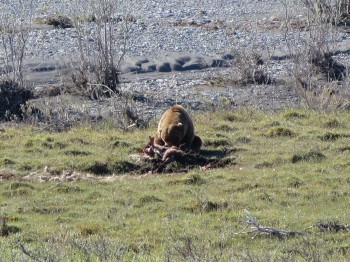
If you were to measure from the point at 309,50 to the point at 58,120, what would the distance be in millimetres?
6449

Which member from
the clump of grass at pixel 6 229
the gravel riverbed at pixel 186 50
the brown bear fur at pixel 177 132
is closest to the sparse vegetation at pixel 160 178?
the clump of grass at pixel 6 229

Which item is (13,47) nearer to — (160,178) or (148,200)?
(160,178)

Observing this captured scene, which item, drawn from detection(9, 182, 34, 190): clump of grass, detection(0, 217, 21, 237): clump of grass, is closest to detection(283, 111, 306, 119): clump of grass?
detection(9, 182, 34, 190): clump of grass

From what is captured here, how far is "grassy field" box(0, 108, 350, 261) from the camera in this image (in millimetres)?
8653

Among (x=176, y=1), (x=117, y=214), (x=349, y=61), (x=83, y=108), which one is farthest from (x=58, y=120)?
(x=176, y=1)

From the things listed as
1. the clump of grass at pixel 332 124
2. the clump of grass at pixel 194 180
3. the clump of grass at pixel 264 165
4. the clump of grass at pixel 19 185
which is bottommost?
the clump of grass at pixel 332 124

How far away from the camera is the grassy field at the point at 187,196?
8.65m

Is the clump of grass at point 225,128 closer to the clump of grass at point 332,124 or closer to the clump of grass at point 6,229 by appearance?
the clump of grass at point 332,124

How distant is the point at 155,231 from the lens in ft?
32.2

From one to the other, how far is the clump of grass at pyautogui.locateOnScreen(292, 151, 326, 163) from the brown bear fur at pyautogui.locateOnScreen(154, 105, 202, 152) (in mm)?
1487

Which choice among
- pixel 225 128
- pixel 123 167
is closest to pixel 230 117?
pixel 225 128

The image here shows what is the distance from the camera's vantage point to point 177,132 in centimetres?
1320

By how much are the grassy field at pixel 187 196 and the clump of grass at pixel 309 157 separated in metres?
0.02

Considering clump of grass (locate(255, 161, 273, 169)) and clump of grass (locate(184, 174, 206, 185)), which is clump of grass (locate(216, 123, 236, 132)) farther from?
clump of grass (locate(184, 174, 206, 185))
